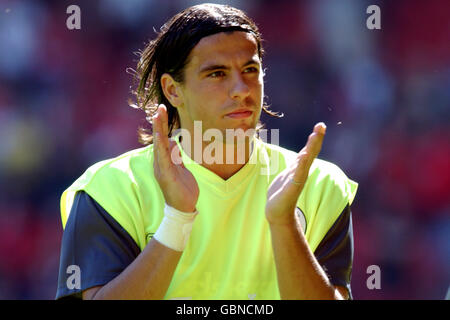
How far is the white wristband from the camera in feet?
7.39

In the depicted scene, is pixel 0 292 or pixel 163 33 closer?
pixel 163 33

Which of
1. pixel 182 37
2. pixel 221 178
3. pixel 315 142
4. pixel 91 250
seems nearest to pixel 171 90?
pixel 182 37

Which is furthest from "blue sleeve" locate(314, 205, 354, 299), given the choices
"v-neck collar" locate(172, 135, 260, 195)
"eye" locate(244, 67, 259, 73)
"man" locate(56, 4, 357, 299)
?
"eye" locate(244, 67, 259, 73)

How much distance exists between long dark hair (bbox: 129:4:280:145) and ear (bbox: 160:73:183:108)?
0.02 metres

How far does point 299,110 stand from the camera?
4672 mm

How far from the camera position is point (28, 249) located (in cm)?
476

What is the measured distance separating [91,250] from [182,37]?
90 centimetres

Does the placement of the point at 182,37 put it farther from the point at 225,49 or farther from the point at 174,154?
the point at 174,154

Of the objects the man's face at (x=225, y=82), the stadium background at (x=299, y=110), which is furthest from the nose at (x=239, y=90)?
the stadium background at (x=299, y=110)

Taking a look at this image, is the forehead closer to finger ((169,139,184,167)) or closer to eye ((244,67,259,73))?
eye ((244,67,259,73))

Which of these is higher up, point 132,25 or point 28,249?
point 132,25
